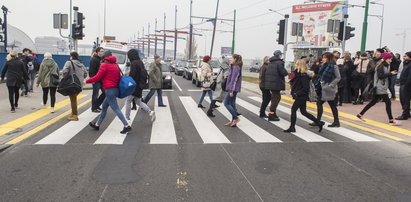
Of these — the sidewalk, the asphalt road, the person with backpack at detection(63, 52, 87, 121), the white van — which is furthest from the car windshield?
the asphalt road

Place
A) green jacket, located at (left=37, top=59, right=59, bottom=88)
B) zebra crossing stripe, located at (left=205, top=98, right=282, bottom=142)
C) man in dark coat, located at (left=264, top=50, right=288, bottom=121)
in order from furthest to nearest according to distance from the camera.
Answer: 1. green jacket, located at (left=37, top=59, right=59, bottom=88)
2. man in dark coat, located at (left=264, top=50, right=288, bottom=121)
3. zebra crossing stripe, located at (left=205, top=98, right=282, bottom=142)

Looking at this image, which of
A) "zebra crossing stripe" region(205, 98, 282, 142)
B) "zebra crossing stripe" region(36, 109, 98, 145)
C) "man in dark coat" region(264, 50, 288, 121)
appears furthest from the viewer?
"man in dark coat" region(264, 50, 288, 121)

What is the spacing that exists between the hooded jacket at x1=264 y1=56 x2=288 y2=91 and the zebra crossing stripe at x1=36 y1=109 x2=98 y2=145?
4554 mm

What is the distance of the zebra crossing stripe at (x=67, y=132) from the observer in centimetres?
630

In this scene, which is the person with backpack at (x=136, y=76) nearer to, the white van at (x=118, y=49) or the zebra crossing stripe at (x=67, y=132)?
the zebra crossing stripe at (x=67, y=132)

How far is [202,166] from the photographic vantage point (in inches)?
195

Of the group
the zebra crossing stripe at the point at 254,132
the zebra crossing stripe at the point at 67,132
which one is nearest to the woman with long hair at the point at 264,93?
the zebra crossing stripe at the point at 254,132

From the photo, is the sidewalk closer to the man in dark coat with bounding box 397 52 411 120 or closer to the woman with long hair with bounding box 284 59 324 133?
the man in dark coat with bounding box 397 52 411 120

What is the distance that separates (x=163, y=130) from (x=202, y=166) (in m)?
2.66

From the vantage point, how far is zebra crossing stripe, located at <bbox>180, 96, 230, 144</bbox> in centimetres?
672

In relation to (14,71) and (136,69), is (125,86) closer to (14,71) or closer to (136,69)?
(136,69)

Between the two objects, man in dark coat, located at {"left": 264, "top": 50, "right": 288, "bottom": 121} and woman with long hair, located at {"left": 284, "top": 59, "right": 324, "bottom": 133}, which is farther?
man in dark coat, located at {"left": 264, "top": 50, "right": 288, "bottom": 121}

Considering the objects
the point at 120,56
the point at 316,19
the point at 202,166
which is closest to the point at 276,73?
the point at 202,166

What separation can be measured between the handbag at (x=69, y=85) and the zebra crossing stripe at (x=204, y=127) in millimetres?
2897
